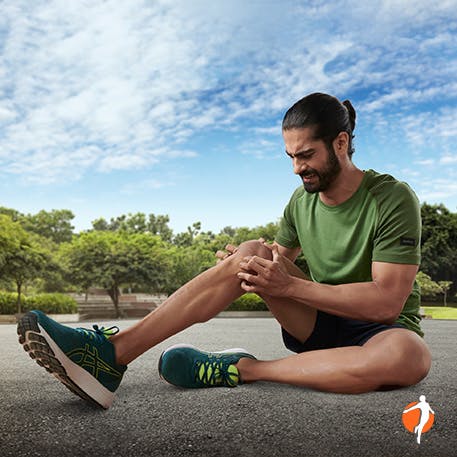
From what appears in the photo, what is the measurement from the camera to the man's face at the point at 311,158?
6.57ft

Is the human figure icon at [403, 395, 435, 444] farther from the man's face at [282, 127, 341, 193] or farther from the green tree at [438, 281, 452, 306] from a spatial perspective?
the green tree at [438, 281, 452, 306]

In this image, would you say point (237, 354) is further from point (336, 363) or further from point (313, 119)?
point (313, 119)

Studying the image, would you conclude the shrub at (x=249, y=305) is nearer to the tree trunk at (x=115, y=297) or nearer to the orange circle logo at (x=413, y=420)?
the tree trunk at (x=115, y=297)

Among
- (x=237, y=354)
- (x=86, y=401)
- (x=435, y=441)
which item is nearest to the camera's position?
(x=435, y=441)

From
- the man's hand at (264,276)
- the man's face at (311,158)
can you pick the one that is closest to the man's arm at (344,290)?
the man's hand at (264,276)

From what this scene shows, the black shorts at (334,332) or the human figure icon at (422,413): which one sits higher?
the black shorts at (334,332)

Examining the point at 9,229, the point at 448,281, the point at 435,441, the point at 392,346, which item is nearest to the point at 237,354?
the point at 392,346

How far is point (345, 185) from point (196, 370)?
90 cm

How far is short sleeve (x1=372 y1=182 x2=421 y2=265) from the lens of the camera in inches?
75.9

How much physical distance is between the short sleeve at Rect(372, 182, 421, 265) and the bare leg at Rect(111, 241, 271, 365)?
16.4 inches

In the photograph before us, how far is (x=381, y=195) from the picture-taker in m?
2.01

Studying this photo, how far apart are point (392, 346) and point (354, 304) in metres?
0.20

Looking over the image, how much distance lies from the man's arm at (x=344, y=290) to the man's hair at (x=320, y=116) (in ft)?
1.62

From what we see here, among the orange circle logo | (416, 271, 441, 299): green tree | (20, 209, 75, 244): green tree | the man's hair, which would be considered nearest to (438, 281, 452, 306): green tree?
(416, 271, 441, 299): green tree
